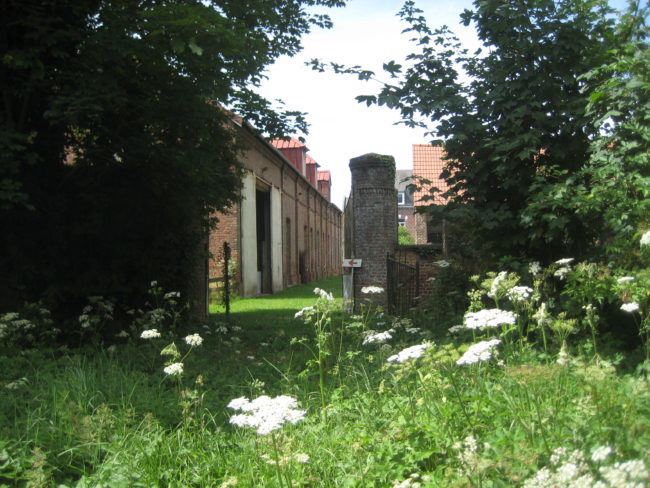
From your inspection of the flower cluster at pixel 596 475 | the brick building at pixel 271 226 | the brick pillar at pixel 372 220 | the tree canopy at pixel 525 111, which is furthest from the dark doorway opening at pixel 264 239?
the flower cluster at pixel 596 475

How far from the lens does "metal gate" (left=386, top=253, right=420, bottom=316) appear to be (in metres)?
9.80

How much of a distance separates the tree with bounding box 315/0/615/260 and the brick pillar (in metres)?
3.14

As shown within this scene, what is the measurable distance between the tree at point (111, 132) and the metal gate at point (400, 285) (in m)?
3.25

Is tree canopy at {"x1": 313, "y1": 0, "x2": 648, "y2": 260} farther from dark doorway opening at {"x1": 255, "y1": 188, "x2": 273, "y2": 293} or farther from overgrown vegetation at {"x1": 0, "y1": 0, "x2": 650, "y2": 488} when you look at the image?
dark doorway opening at {"x1": 255, "y1": 188, "x2": 273, "y2": 293}

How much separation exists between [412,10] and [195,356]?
5.01m

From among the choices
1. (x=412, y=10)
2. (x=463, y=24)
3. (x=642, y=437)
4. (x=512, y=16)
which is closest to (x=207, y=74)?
(x=412, y=10)

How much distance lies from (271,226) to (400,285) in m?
14.3

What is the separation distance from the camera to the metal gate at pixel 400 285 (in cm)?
980

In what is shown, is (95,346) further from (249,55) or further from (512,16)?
(512,16)

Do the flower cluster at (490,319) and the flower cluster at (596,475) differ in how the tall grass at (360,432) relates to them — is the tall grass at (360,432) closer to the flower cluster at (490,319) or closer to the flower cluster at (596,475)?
the flower cluster at (596,475)

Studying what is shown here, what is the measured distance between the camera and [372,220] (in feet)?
32.7

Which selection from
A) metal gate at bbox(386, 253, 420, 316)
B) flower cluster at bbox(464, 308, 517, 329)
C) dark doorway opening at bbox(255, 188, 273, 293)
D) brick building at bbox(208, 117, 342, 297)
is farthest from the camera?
dark doorway opening at bbox(255, 188, 273, 293)

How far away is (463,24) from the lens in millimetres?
6551

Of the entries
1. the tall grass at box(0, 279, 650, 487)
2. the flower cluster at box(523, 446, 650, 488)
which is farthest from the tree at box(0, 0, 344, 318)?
the flower cluster at box(523, 446, 650, 488)
